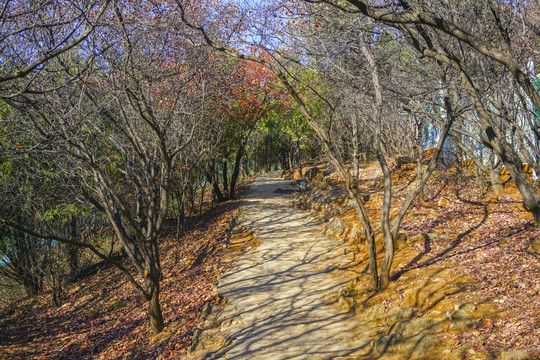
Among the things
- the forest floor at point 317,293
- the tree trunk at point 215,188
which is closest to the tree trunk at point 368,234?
the forest floor at point 317,293

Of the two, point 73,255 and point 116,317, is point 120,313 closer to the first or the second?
point 116,317

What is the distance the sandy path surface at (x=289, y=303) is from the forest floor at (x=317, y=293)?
3 centimetres

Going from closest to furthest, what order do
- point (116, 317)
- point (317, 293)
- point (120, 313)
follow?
point (317, 293) < point (116, 317) < point (120, 313)

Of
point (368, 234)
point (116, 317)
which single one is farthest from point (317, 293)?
point (116, 317)

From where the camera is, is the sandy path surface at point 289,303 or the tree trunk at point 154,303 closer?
the sandy path surface at point 289,303

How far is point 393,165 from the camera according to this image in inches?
715

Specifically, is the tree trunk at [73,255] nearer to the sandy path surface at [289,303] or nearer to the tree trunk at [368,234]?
the sandy path surface at [289,303]

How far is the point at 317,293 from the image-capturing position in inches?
310

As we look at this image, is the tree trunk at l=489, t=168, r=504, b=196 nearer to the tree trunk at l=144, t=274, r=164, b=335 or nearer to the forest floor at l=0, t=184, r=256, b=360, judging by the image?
the forest floor at l=0, t=184, r=256, b=360

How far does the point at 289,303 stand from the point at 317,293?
25.3 inches

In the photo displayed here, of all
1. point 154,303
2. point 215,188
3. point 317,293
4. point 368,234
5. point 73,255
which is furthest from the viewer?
point 215,188

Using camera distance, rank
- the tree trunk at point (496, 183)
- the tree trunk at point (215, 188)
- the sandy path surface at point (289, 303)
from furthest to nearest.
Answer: the tree trunk at point (215, 188) → the tree trunk at point (496, 183) → the sandy path surface at point (289, 303)

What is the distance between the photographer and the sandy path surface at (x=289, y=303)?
5918 mm

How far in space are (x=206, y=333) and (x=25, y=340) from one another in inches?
215
